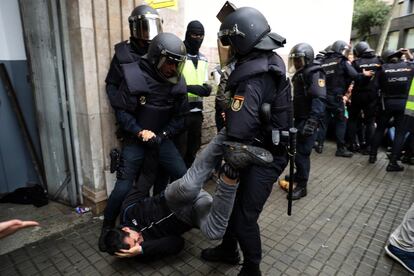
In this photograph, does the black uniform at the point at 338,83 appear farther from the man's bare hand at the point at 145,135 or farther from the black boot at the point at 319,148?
the man's bare hand at the point at 145,135

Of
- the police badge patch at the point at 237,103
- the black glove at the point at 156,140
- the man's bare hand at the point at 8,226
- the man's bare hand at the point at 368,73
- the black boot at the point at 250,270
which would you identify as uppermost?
the man's bare hand at the point at 368,73

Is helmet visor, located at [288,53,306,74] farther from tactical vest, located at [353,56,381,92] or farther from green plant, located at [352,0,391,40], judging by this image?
green plant, located at [352,0,391,40]

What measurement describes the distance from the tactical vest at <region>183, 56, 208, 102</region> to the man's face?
1872 millimetres

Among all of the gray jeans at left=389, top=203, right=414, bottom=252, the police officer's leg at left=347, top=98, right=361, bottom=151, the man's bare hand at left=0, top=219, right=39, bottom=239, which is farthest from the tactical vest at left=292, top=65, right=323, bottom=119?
the man's bare hand at left=0, top=219, right=39, bottom=239

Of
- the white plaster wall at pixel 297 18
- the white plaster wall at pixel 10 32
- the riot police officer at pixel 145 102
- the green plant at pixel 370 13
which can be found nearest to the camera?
the riot police officer at pixel 145 102

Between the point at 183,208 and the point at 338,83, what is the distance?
186 inches

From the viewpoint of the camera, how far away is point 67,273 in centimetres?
248

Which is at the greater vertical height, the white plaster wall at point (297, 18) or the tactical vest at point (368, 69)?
the white plaster wall at point (297, 18)

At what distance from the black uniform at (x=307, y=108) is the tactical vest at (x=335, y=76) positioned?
223 centimetres

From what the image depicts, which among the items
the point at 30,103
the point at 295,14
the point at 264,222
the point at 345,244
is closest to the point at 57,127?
the point at 30,103

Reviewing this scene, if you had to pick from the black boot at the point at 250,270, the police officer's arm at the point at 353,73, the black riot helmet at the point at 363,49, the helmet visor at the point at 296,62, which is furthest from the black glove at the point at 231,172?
the black riot helmet at the point at 363,49

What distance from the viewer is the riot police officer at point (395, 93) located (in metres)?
5.10

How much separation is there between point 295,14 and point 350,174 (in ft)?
12.7

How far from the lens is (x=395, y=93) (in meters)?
5.16
